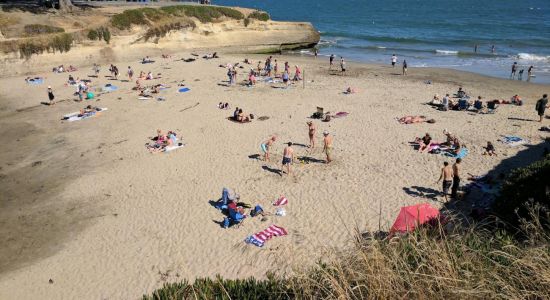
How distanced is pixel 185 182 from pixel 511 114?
654 inches

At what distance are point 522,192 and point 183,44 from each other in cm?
3626

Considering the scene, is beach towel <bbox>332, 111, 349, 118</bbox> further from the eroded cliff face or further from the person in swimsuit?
the eroded cliff face

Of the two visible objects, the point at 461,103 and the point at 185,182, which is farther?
the point at 461,103

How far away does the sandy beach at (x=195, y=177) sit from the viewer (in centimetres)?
1086

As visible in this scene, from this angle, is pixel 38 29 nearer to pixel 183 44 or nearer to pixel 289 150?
pixel 183 44

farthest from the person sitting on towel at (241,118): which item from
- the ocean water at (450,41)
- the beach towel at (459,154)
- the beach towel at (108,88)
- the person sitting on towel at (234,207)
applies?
the ocean water at (450,41)

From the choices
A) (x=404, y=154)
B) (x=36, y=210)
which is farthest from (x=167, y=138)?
(x=404, y=154)

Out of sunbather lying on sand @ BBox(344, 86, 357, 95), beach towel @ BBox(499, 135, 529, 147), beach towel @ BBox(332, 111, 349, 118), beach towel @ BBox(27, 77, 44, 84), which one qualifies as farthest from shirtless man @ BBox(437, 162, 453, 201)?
beach towel @ BBox(27, 77, 44, 84)

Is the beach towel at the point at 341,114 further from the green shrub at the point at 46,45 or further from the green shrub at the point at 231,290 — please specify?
the green shrub at the point at 46,45

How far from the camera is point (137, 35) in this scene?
38.3 metres

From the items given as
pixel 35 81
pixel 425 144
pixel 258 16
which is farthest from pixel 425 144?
pixel 258 16

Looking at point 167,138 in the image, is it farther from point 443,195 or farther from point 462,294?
point 462,294

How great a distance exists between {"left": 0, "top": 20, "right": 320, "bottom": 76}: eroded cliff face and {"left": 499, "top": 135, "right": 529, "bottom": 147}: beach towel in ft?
98.9

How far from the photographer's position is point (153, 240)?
1185cm
